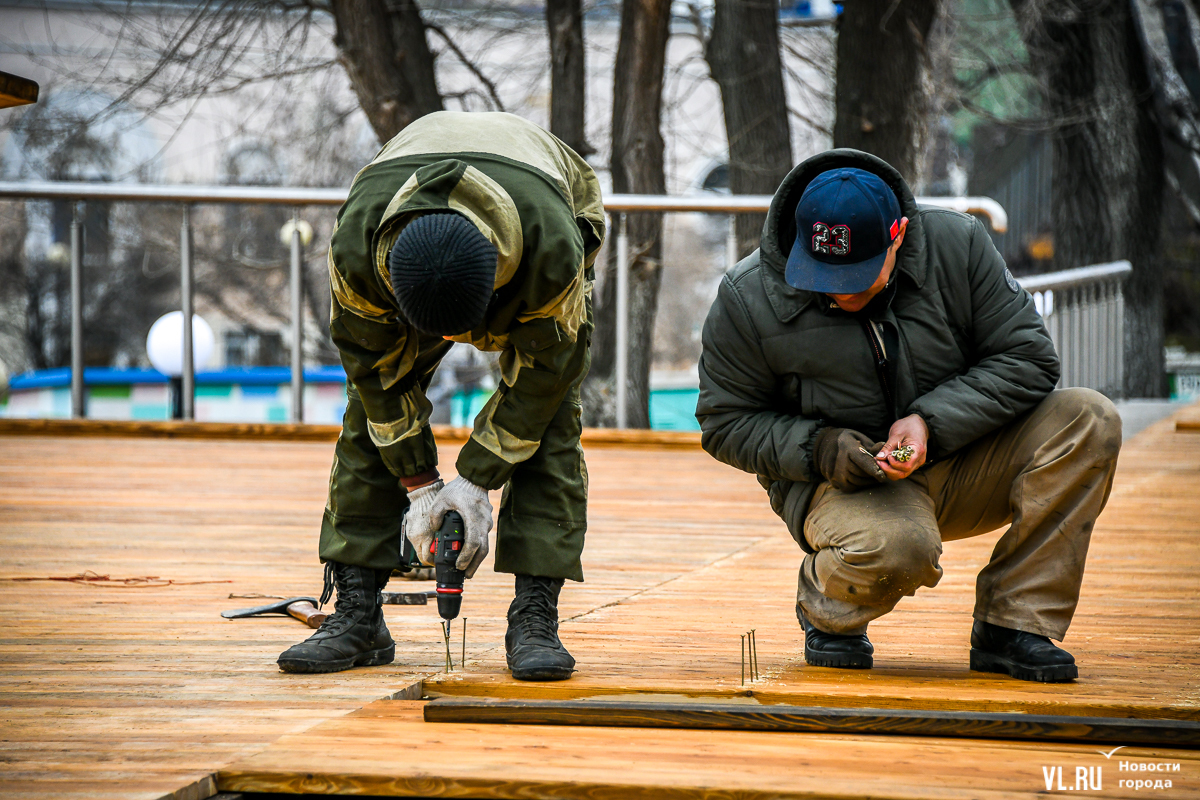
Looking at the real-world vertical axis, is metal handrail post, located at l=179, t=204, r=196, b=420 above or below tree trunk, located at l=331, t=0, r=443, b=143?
below

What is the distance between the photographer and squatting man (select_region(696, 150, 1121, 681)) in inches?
92.2

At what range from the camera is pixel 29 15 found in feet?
56.9

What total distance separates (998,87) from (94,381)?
12140mm

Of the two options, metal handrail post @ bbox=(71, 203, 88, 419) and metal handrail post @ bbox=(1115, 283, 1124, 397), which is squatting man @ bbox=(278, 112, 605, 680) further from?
metal handrail post @ bbox=(1115, 283, 1124, 397)

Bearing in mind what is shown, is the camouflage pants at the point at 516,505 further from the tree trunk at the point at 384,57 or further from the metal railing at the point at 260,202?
the tree trunk at the point at 384,57

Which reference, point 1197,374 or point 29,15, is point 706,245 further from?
point 29,15

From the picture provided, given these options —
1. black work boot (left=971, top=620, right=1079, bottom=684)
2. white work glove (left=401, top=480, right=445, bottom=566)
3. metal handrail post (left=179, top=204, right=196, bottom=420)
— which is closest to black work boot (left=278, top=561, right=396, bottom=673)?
white work glove (left=401, top=480, right=445, bottom=566)

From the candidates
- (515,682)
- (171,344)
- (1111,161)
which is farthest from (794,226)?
(1111,161)

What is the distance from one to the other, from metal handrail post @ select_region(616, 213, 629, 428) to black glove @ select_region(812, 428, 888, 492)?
3908 mm

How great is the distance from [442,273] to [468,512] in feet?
1.85

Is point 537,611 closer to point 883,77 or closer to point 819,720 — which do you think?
point 819,720

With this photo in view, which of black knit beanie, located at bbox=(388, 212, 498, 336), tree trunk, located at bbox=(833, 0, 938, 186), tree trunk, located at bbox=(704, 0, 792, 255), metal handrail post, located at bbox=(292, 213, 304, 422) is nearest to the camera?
black knit beanie, located at bbox=(388, 212, 498, 336)

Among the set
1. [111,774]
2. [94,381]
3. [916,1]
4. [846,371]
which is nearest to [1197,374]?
[916,1]

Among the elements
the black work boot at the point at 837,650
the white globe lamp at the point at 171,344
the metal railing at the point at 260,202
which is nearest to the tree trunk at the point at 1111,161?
the metal railing at the point at 260,202
